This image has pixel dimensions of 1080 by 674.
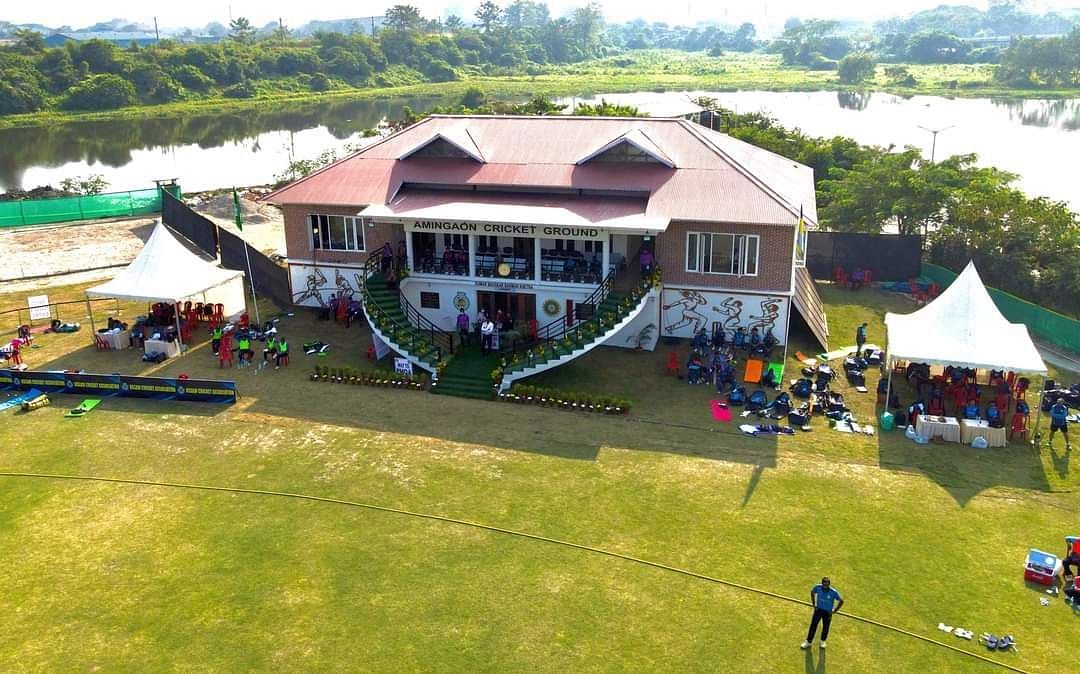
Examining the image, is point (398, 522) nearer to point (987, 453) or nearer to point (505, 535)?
point (505, 535)

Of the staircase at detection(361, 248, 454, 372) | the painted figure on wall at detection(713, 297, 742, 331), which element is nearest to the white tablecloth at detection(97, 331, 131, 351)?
the staircase at detection(361, 248, 454, 372)

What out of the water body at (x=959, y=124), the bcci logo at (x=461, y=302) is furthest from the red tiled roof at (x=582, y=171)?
the water body at (x=959, y=124)

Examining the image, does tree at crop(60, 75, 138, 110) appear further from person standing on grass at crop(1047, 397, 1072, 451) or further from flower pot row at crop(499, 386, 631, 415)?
person standing on grass at crop(1047, 397, 1072, 451)

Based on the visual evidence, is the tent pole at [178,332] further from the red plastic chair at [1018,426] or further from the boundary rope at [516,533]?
the red plastic chair at [1018,426]

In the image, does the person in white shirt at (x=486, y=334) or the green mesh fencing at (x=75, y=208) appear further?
the green mesh fencing at (x=75, y=208)

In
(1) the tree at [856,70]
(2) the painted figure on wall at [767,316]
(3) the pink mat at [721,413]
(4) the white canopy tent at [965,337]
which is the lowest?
(3) the pink mat at [721,413]

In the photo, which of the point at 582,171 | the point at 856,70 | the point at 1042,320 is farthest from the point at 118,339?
the point at 856,70

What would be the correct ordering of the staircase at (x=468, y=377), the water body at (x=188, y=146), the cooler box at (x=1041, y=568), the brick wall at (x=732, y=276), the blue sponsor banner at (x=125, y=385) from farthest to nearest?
the water body at (x=188, y=146), the brick wall at (x=732, y=276), the staircase at (x=468, y=377), the blue sponsor banner at (x=125, y=385), the cooler box at (x=1041, y=568)

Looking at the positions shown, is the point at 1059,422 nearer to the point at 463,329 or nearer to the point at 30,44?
the point at 463,329
